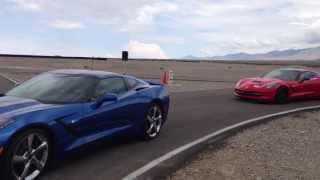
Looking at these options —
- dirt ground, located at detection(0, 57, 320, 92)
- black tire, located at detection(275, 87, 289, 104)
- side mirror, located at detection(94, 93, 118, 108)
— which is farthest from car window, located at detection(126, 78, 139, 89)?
dirt ground, located at detection(0, 57, 320, 92)

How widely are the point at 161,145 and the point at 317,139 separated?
3210mm

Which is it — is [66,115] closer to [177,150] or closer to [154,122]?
[177,150]

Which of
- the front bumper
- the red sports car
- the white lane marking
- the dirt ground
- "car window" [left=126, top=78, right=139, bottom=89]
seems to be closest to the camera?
the white lane marking

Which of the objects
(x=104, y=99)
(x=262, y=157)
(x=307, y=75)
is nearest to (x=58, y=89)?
(x=104, y=99)

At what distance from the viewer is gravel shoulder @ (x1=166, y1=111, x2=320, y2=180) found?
6.86 m

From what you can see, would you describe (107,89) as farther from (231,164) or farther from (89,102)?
(231,164)

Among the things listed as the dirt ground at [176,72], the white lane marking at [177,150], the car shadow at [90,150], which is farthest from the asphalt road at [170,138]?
the dirt ground at [176,72]

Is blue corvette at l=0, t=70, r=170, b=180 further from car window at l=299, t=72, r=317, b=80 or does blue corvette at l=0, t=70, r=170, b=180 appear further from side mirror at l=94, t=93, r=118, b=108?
car window at l=299, t=72, r=317, b=80

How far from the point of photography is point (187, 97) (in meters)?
17.0

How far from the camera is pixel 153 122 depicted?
9336mm

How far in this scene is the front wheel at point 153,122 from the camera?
910 cm

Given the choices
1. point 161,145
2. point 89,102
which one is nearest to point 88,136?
point 89,102

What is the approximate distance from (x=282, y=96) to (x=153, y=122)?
8.63 m

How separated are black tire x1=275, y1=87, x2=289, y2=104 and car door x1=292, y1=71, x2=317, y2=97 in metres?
0.52
